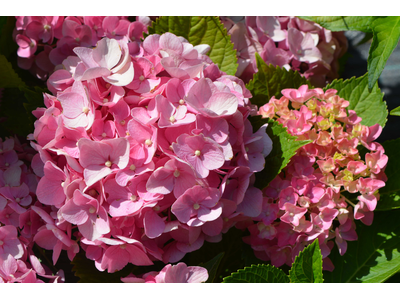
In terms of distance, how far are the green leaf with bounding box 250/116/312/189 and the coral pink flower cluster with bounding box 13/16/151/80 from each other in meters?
0.34

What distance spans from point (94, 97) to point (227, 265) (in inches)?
16.8

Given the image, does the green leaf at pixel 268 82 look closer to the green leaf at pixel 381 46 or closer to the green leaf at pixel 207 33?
the green leaf at pixel 207 33

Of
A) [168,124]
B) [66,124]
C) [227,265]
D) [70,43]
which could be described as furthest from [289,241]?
[70,43]

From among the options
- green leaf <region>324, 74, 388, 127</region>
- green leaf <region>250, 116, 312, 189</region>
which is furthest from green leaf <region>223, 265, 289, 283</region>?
green leaf <region>324, 74, 388, 127</region>

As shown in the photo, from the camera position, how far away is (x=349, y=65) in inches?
44.2

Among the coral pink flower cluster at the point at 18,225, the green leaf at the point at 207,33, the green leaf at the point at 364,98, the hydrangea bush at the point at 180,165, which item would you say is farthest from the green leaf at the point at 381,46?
the coral pink flower cluster at the point at 18,225

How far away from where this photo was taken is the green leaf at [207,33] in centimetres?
75

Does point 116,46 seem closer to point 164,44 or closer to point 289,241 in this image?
point 164,44

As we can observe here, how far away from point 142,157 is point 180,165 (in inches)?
2.1

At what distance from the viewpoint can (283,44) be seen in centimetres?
90

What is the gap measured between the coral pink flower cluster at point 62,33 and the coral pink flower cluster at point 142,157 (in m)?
0.20

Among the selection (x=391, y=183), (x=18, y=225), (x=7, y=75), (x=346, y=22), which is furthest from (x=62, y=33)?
(x=391, y=183)

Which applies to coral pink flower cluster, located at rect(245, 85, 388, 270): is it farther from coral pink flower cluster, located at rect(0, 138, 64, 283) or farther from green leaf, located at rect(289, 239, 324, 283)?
coral pink flower cluster, located at rect(0, 138, 64, 283)

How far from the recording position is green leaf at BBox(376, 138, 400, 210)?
0.74 m
